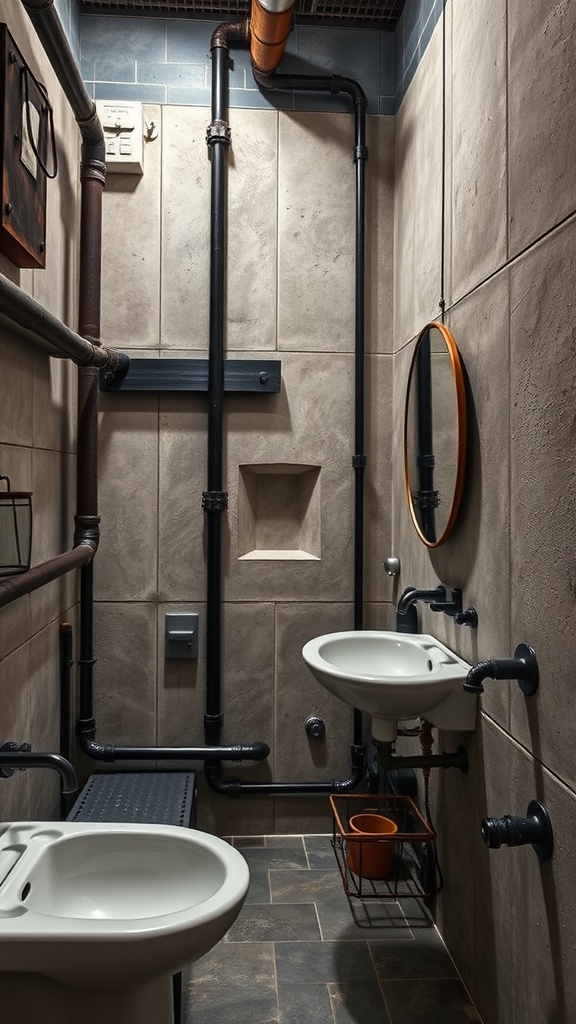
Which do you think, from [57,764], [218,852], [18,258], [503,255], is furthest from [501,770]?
[18,258]

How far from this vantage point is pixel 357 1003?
175cm

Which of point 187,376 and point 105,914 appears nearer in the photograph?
point 105,914

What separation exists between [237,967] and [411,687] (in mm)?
952

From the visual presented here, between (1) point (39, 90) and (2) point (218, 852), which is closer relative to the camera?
(2) point (218, 852)

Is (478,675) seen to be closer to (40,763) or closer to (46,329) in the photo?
(40,763)

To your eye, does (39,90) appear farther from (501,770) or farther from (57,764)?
(501,770)

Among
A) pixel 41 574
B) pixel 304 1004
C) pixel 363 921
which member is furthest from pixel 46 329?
pixel 363 921

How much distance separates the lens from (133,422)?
2545 millimetres

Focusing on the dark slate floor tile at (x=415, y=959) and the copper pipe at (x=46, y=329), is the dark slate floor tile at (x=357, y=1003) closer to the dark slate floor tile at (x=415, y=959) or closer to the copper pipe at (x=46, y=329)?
the dark slate floor tile at (x=415, y=959)

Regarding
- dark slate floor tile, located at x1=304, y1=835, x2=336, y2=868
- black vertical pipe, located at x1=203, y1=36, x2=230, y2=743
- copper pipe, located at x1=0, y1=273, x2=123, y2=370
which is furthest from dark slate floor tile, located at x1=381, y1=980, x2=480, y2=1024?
copper pipe, located at x1=0, y1=273, x2=123, y2=370

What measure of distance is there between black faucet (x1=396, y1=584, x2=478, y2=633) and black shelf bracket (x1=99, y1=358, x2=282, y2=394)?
96cm

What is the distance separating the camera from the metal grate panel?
1935mm

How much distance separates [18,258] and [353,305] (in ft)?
4.27

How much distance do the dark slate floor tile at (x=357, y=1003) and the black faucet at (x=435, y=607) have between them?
980mm
